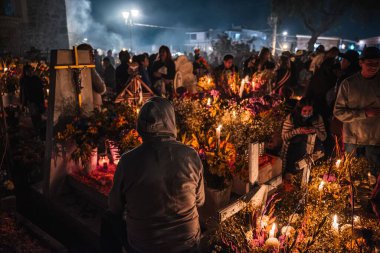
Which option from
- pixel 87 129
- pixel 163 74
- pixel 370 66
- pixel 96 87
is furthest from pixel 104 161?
pixel 370 66

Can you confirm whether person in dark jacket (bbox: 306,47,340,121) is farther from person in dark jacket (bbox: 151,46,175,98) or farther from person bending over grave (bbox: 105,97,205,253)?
person bending over grave (bbox: 105,97,205,253)

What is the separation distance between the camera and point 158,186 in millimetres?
2080

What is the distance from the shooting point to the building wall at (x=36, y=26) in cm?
2150

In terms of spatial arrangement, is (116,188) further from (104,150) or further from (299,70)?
(299,70)

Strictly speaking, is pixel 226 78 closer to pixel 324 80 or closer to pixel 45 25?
pixel 324 80

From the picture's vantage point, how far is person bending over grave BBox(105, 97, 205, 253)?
2074 mm

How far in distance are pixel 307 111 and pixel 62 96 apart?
3719 mm

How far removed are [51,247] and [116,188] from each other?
2.21 metres

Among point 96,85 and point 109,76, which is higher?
point 109,76

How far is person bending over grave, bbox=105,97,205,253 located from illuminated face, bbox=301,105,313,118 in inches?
117

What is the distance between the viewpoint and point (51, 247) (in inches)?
148

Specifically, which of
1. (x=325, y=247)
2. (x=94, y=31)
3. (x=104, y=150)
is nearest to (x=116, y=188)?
(x=325, y=247)

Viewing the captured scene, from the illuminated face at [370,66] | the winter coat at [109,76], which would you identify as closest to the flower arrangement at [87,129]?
the illuminated face at [370,66]

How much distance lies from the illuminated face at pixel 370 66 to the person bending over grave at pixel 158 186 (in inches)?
114
